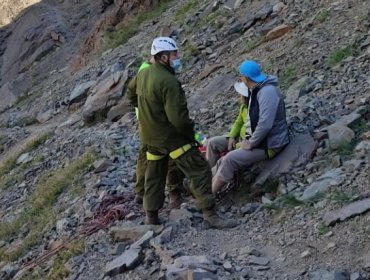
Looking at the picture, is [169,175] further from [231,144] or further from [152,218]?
[231,144]

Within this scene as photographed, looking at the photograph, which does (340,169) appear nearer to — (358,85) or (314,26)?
(358,85)

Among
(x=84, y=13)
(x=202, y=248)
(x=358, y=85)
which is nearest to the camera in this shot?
(x=202, y=248)

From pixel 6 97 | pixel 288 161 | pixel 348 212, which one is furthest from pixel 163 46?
pixel 6 97

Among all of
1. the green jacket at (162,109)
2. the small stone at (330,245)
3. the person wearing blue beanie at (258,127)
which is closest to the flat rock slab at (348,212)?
the small stone at (330,245)

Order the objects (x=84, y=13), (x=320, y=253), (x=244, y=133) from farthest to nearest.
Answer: (x=84, y=13), (x=244, y=133), (x=320, y=253)

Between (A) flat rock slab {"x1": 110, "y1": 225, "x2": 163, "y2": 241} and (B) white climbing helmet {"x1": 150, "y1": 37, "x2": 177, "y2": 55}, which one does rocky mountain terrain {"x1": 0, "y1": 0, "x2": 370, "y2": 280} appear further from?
(B) white climbing helmet {"x1": 150, "y1": 37, "x2": 177, "y2": 55}

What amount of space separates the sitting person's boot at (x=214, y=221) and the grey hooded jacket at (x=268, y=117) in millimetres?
836

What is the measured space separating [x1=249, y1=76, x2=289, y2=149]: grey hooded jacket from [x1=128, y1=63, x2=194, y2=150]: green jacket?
30.0 inches

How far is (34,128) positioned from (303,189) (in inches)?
420

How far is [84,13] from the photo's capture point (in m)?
27.9

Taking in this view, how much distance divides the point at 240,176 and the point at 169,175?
0.74 meters

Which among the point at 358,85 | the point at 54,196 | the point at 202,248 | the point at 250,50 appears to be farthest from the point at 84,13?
the point at 202,248

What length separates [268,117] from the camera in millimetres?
6832

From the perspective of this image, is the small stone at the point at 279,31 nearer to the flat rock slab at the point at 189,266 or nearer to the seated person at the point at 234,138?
the seated person at the point at 234,138
